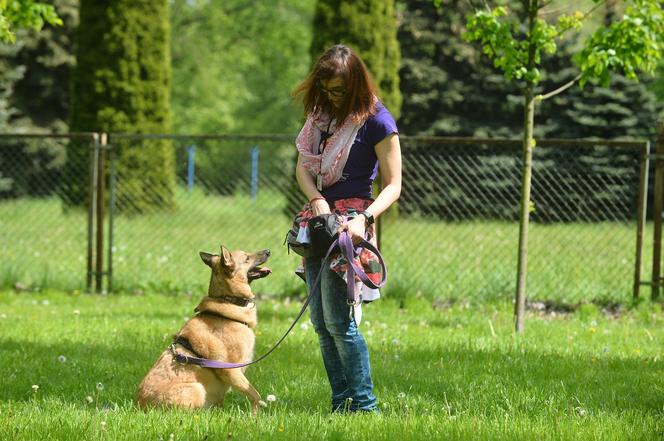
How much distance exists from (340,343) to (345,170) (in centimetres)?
91

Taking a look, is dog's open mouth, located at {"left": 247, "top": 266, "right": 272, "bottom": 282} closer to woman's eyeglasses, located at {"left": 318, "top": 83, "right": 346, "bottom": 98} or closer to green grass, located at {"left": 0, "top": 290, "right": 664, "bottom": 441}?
green grass, located at {"left": 0, "top": 290, "right": 664, "bottom": 441}

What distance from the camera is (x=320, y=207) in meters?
4.43

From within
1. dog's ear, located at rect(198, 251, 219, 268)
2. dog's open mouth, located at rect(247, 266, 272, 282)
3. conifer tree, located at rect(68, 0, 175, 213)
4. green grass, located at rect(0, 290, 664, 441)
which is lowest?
green grass, located at rect(0, 290, 664, 441)

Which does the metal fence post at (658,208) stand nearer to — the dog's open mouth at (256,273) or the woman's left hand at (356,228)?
the dog's open mouth at (256,273)

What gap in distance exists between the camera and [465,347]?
268 inches

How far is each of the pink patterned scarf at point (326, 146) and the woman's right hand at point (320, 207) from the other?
0.17 metres

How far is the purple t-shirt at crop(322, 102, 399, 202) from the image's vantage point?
4.45m

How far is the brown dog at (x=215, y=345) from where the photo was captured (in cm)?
468

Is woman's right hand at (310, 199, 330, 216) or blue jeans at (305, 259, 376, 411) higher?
woman's right hand at (310, 199, 330, 216)

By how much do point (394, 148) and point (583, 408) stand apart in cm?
184

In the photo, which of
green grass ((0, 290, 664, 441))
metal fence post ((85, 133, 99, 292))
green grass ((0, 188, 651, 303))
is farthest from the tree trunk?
metal fence post ((85, 133, 99, 292))

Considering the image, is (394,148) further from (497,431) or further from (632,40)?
(632,40)

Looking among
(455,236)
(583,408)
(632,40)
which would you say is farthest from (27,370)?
(455,236)

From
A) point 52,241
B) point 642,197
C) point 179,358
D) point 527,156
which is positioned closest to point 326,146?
point 179,358
